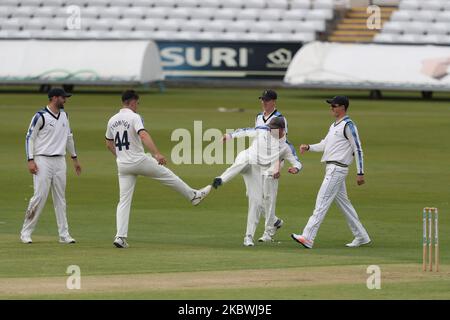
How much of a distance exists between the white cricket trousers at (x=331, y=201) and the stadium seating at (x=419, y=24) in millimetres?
35954

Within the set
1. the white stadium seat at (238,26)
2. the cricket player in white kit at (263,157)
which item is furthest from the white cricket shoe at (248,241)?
the white stadium seat at (238,26)

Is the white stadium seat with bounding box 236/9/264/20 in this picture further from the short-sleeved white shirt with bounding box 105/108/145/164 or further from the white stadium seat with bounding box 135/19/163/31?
the short-sleeved white shirt with bounding box 105/108/145/164

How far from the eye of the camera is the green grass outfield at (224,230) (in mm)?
12359

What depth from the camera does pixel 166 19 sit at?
57.1 m

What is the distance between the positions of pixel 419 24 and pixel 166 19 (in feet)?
40.0

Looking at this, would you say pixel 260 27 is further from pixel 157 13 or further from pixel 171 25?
pixel 157 13

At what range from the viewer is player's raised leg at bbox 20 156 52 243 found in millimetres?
15656

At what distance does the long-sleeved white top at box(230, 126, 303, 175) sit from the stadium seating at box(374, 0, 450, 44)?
35.9 m

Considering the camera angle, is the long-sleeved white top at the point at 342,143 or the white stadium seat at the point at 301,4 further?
the white stadium seat at the point at 301,4

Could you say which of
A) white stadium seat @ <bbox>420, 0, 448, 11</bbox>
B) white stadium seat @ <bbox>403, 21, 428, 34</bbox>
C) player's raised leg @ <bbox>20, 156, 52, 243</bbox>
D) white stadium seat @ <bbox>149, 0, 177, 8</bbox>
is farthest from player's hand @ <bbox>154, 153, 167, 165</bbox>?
white stadium seat @ <bbox>149, 0, 177, 8</bbox>

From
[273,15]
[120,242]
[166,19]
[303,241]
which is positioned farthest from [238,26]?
[120,242]

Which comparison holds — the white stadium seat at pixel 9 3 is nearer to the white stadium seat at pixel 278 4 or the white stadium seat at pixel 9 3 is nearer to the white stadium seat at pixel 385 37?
the white stadium seat at pixel 278 4
